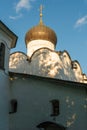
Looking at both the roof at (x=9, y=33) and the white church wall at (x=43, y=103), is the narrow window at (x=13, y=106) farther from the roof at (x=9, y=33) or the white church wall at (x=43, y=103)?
the roof at (x=9, y=33)

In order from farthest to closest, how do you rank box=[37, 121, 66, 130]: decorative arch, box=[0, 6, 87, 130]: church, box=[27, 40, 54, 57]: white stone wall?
box=[27, 40, 54, 57]: white stone wall, box=[0, 6, 87, 130]: church, box=[37, 121, 66, 130]: decorative arch

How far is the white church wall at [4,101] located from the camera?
1318 cm

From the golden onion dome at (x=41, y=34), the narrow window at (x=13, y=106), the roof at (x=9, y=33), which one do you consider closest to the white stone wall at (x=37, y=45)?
the golden onion dome at (x=41, y=34)

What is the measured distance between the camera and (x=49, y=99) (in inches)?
558

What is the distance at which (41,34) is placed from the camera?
22812mm

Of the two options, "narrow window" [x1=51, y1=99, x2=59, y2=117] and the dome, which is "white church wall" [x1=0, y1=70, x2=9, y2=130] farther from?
the dome

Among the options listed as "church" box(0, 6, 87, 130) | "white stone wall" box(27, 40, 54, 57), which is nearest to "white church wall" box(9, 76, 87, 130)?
"church" box(0, 6, 87, 130)

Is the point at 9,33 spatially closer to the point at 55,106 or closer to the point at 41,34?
the point at 55,106

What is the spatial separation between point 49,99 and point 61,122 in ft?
4.12

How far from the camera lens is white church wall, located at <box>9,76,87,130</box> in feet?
44.4

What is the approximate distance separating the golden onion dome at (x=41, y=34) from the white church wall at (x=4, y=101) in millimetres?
9033

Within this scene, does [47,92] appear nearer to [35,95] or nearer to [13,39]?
[35,95]

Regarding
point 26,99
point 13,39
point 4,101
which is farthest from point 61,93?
point 13,39

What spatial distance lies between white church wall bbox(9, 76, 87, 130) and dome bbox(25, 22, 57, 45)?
841 centimetres
